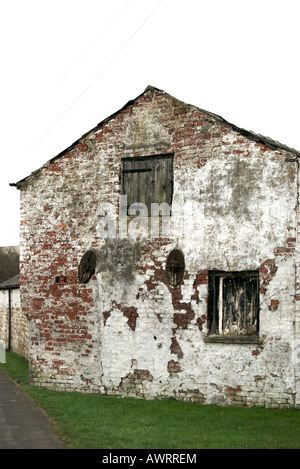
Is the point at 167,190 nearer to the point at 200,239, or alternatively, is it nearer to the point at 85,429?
the point at 200,239

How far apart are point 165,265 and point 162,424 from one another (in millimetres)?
→ 3851

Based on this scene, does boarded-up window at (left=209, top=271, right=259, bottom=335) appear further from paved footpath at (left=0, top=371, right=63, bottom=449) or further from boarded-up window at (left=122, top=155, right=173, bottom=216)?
paved footpath at (left=0, top=371, right=63, bottom=449)

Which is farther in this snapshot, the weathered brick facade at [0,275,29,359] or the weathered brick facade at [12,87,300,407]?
the weathered brick facade at [0,275,29,359]

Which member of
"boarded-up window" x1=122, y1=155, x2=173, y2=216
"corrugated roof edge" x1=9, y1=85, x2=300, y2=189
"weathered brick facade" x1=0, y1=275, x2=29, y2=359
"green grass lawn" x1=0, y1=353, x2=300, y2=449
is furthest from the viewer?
"weathered brick facade" x1=0, y1=275, x2=29, y2=359

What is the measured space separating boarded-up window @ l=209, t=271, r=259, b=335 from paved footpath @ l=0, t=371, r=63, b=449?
4.01m

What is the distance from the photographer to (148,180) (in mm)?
13445

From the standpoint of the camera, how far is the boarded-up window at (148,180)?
13.2 meters

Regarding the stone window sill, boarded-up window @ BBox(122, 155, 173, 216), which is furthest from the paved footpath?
boarded-up window @ BBox(122, 155, 173, 216)

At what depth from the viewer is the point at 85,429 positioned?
31.4 feet

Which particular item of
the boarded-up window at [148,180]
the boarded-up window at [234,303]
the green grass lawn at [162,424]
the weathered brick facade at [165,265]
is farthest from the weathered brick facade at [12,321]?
the boarded-up window at [234,303]

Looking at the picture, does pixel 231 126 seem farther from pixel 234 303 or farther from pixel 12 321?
pixel 12 321

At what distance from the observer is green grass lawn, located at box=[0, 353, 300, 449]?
28.0ft

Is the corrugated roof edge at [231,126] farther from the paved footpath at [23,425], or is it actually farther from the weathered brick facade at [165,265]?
the paved footpath at [23,425]

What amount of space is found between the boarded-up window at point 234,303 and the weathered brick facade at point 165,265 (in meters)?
0.05
